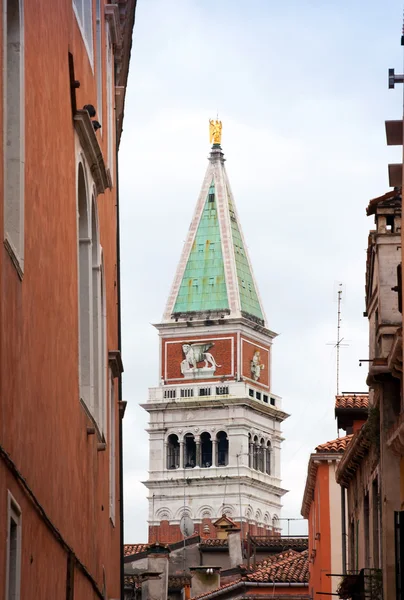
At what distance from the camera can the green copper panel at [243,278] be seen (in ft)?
464

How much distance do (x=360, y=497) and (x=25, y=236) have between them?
20172 millimetres

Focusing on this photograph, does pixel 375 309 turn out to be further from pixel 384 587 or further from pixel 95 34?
pixel 95 34

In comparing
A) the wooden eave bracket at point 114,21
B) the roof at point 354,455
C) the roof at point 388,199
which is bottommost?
the roof at point 354,455

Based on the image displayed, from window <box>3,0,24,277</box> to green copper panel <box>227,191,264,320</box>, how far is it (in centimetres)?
13050

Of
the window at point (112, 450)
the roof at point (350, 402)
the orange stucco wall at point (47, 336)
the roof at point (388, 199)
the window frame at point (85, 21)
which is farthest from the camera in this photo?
the roof at point (350, 402)

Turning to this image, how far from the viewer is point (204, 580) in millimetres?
51688

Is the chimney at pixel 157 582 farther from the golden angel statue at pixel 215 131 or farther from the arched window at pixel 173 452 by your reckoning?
the golden angel statue at pixel 215 131

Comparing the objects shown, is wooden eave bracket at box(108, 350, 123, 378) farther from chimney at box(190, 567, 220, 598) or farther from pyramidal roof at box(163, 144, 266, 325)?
pyramidal roof at box(163, 144, 266, 325)

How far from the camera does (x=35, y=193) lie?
1116 cm

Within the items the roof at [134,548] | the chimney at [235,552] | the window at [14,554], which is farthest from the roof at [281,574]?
the window at [14,554]

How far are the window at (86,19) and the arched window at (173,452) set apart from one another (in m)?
126

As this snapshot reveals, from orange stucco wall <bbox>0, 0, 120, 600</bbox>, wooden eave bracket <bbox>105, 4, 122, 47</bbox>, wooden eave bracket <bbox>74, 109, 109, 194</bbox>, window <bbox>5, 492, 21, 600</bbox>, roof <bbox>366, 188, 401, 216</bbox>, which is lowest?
window <bbox>5, 492, 21, 600</bbox>

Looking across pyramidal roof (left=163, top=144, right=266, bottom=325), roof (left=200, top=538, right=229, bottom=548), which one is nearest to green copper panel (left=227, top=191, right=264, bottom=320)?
pyramidal roof (left=163, top=144, right=266, bottom=325)

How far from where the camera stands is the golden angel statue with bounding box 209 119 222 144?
485 feet
